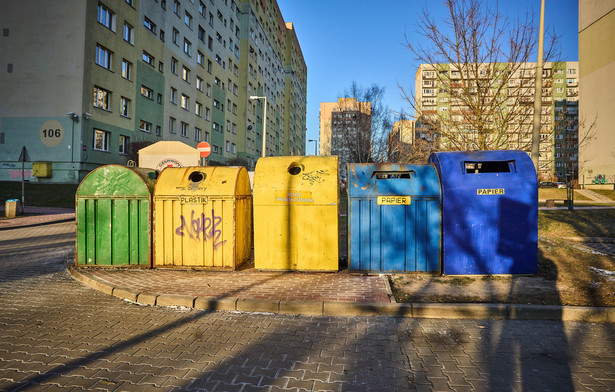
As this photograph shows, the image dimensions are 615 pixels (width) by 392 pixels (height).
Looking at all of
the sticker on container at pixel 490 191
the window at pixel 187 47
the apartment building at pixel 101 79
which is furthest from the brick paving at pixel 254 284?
the window at pixel 187 47

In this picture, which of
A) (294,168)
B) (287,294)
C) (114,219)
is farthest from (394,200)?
(114,219)

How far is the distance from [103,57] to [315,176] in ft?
73.7

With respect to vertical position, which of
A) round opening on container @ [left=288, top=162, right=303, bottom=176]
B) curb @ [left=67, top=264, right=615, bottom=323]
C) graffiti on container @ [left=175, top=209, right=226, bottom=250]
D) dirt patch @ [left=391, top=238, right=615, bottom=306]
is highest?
round opening on container @ [left=288, top=162, right=303, bottom=176]

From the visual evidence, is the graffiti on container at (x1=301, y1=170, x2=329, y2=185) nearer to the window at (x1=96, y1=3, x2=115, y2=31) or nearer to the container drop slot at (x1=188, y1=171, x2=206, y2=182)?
the container drop slot at (x1=188, y1=171, x2=206, y2=182)

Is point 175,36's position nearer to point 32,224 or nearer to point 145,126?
point 145,126

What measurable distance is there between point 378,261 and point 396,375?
8.88 ft

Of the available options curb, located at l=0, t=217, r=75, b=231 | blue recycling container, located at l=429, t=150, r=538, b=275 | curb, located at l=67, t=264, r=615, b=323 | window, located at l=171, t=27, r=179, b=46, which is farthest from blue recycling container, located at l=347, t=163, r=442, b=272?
window, located at l=171, t=27, r=179, b=46

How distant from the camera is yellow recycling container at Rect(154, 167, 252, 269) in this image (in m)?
5.43

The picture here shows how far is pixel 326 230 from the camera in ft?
17.1

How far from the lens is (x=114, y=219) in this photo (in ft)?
18.2

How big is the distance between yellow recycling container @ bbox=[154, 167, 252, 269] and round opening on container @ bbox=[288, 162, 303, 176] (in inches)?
37.1

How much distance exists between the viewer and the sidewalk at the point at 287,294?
12.1ft

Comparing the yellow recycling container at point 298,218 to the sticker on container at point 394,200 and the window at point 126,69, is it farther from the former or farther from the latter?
the window at point 126,69

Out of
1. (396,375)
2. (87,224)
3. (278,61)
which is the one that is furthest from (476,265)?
(278,61)
